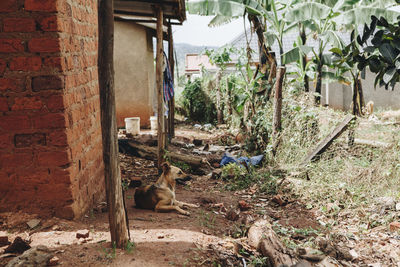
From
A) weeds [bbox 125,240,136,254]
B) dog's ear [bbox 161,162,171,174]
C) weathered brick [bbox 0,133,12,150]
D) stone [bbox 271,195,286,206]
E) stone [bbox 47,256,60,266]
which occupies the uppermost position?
weathered brick [bbox 0,133,12,150]

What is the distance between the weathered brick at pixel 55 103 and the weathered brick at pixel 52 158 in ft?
1.39

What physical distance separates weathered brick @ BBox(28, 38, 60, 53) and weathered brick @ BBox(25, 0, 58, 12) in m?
0.27

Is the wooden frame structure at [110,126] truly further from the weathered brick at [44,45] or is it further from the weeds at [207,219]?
the weeds at [207,219]

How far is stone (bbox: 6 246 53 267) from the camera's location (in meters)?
2.48

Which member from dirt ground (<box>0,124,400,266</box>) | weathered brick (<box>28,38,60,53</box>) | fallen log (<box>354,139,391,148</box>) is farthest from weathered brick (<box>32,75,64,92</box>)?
fallen log (<box>354,139,391,148</box>)

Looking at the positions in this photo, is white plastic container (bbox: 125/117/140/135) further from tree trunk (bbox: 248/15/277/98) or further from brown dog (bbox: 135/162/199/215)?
brown dog (bbox: 135/162/199/215)

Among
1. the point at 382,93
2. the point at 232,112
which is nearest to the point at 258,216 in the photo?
the point at 232,112

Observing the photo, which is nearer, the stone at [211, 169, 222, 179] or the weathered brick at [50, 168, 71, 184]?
the weathered brick at [50, 168, 71, 184]

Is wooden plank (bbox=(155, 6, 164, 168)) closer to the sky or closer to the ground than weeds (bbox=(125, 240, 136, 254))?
closer to the sky

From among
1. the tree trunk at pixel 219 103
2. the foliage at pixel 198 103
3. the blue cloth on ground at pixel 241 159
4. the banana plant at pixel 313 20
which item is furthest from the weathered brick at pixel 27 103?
the foliage at pixel 198 103

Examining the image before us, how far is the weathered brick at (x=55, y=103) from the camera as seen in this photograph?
10.6 ft

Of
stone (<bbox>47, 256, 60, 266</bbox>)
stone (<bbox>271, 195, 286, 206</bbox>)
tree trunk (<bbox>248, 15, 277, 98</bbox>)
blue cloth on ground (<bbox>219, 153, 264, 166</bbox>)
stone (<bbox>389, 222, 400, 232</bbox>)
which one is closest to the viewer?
stone (<bbox>47, 256, 60, 266</bbox>)

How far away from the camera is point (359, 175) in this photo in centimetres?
545

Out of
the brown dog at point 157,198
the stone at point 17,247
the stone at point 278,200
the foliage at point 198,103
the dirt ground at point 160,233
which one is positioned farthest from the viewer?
the foliage at point 198,103
